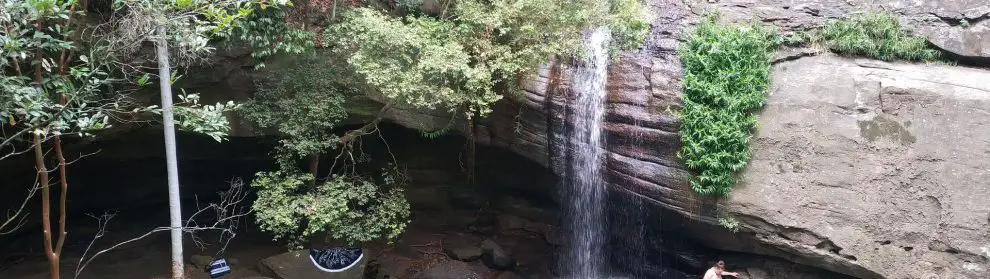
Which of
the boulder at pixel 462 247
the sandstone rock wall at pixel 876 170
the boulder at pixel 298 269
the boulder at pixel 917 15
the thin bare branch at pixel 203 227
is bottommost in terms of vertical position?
the boulder at pixel 462 247

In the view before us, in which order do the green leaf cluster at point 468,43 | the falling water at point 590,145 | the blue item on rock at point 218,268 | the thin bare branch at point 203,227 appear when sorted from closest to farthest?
the thin bare branch at point 203,227 → the green leaf cluster at point 468,43 → the falling water at point 590,145 → the blue item on rock at point 218,268

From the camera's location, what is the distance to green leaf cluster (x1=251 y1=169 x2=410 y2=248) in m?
8.94

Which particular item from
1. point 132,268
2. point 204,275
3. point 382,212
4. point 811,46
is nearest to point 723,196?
point 811,46

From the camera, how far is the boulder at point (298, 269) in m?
9.95

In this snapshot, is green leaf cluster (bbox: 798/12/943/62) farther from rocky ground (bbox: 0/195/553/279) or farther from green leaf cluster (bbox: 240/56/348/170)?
green leaf cluster (bbox: 240/56/348/170)

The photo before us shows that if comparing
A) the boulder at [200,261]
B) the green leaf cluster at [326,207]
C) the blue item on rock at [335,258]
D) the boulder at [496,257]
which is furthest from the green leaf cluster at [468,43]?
the boulder at [200,261]

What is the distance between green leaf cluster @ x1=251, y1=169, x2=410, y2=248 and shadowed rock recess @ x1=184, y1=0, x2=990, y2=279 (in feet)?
11.4

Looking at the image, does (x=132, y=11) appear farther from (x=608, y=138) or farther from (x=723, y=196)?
(x=723, y=196)

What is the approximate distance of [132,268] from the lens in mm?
11078

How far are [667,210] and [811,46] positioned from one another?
2.99 meters

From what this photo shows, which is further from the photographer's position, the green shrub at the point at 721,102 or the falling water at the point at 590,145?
the falling water at the point at 590,145

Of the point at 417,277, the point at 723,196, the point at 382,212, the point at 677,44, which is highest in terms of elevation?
the point at 677,44

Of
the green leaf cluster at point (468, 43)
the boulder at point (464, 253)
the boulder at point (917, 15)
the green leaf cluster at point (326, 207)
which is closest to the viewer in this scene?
the boulder at point (917, 15)

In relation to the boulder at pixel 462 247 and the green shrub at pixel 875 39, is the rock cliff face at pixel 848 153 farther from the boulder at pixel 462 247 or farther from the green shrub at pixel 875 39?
the boulder at pixel 462 247
